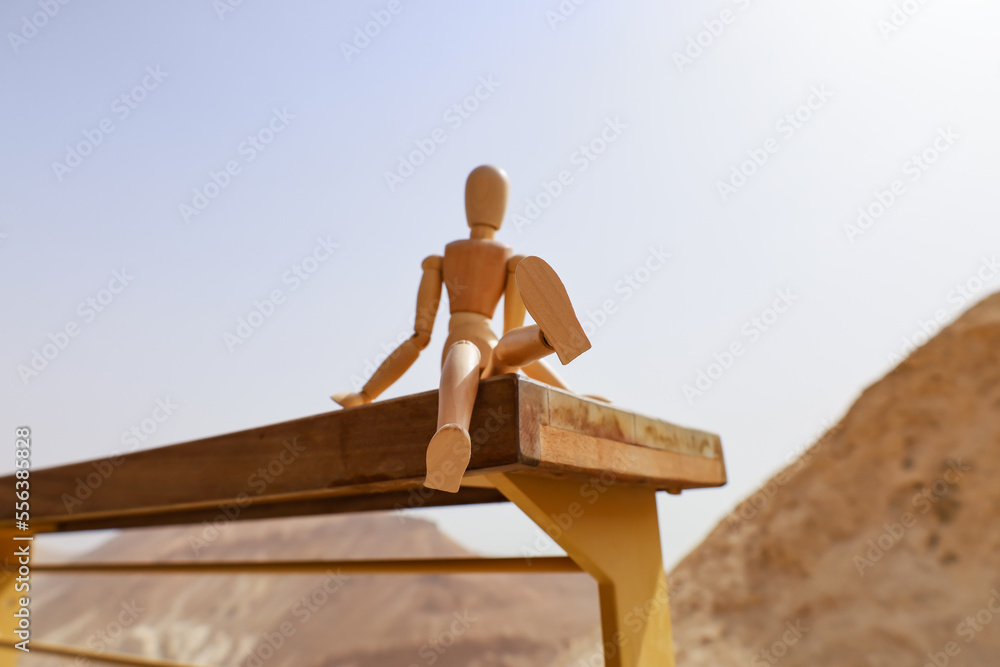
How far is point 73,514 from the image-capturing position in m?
1.41

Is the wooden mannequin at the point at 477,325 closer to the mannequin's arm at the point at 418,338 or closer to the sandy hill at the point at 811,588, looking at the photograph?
the mannequin's arm at the point at 418,338

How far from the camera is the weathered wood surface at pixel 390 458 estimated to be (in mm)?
780

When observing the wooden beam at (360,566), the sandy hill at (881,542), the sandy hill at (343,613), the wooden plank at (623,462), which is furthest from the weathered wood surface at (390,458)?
the sandy hill at (343,613)

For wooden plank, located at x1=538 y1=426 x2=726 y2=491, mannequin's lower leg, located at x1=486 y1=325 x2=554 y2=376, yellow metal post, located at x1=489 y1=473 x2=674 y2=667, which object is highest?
mannequin's lower leg, located at x1=486 y1=325 x2=554 y2=376

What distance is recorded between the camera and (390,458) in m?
0.88

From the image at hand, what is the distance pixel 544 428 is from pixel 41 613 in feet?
39.2

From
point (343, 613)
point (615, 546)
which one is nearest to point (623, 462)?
point (615, 546)

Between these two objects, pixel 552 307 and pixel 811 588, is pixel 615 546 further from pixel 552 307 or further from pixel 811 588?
pixel 811 588

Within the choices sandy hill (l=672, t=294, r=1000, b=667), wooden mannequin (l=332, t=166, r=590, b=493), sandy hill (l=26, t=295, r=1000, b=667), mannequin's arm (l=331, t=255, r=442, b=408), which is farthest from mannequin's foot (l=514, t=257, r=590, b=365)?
sandy hill (l=672, t=294, r=1000, b=667)

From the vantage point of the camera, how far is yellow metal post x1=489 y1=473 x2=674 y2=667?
0.95 metres

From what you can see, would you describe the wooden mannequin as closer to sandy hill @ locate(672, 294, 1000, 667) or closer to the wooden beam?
the wooden beam

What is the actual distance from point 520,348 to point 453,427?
0.51 ft

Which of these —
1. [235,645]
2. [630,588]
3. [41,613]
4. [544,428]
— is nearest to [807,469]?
[630,588]

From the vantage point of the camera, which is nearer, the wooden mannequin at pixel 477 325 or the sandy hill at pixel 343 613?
the wooden mannequin at pixel 477 325
